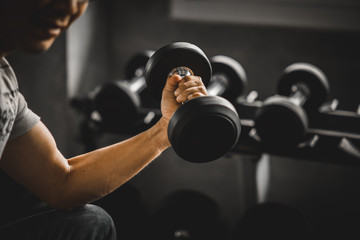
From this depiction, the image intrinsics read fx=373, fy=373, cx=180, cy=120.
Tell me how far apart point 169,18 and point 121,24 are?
0.93ft

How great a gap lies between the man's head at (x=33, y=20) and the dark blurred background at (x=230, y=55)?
118 cm

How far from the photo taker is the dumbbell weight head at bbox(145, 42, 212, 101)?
85cm

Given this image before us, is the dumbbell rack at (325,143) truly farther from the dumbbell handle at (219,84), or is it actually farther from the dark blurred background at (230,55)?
the dark blurred background at (230,55)

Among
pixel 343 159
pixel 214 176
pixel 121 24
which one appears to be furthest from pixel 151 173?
pixel 343 159

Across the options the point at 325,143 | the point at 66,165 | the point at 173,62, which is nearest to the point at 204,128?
the point at 173,62

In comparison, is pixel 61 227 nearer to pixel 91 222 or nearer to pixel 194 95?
pixel 91 222

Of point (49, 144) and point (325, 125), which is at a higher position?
point (49, 144)

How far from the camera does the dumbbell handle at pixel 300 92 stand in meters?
1.44

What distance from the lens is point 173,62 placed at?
0.86 m

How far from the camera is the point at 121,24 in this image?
2.05 m

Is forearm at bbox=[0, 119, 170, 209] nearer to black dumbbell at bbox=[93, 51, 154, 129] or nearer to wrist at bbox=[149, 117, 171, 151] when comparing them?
wrist at bbox=[149, 117, 171, 151]

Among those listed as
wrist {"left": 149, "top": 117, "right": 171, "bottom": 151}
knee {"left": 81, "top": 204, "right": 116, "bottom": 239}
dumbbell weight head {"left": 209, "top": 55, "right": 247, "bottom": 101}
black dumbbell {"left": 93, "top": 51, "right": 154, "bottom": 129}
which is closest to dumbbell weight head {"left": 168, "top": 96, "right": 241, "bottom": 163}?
wrist {"left": 149, "top": 117, "right": 171, "bottom": 151}

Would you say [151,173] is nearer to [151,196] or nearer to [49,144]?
[151,196]

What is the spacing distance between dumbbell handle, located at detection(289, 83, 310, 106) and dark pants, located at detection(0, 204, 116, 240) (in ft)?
3.01
